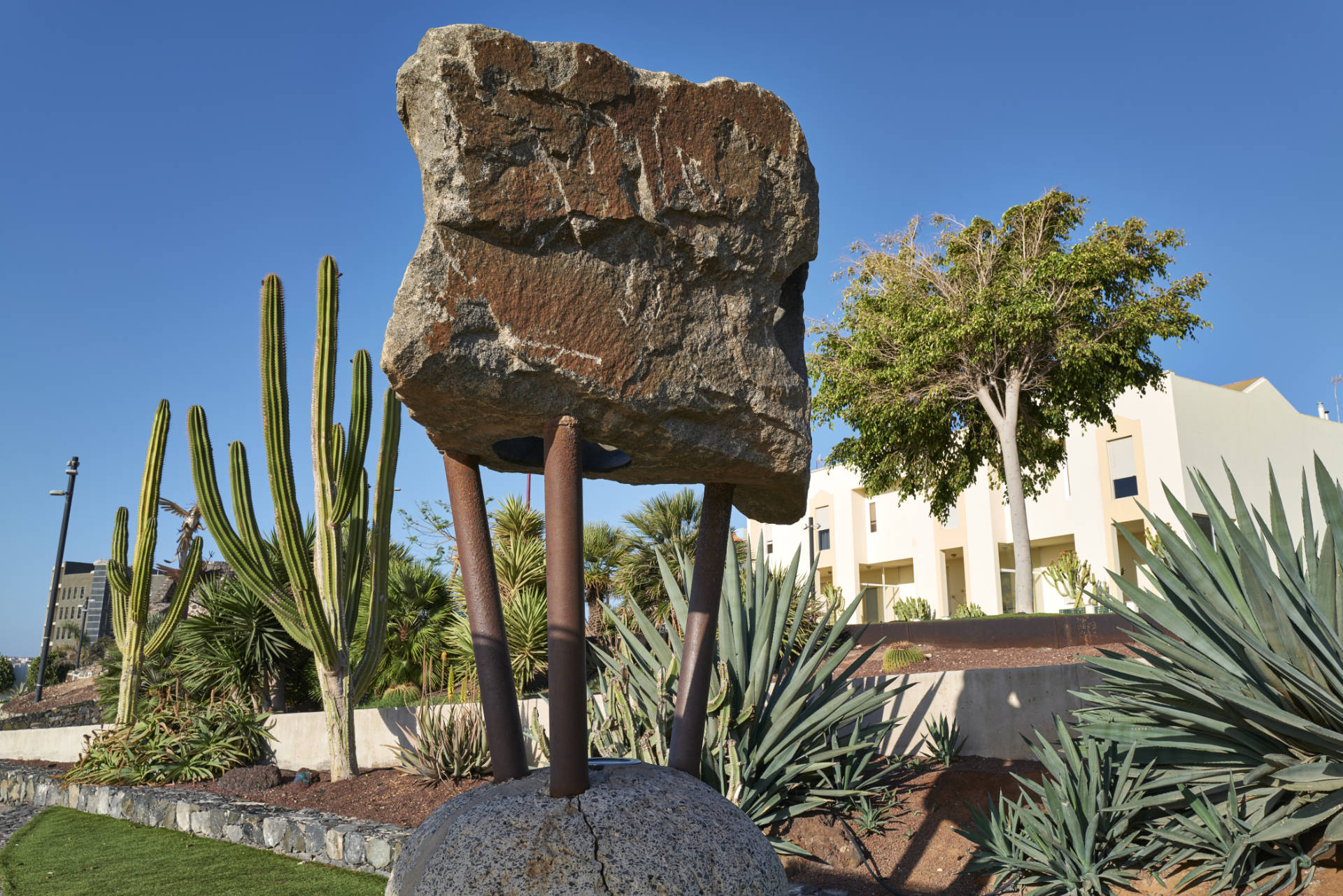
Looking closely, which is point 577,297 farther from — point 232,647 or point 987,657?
point 232,647

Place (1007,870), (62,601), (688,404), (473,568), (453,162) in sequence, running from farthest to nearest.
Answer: (62,601) → (1007,870) → (473,568) → (688,404) → (453,162)

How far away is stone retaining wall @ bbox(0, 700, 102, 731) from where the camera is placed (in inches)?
710

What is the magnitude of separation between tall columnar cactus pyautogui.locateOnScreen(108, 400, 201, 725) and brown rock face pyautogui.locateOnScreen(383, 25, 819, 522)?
35.1ft

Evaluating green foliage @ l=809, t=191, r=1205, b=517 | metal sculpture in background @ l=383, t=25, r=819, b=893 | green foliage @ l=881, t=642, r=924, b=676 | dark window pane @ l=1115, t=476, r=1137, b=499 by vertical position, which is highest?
green foliage @ l=809, t=191, r=1205, b=517

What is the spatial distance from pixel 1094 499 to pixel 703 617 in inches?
1014

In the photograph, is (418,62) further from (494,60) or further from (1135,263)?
(1135,263)

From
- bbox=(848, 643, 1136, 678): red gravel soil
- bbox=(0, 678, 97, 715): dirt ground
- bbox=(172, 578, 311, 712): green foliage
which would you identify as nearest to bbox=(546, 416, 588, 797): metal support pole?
bbox=(848, 643, 1136, 678): red gravel soil

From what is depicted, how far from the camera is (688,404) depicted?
11.4 feet

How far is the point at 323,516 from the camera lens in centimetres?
954

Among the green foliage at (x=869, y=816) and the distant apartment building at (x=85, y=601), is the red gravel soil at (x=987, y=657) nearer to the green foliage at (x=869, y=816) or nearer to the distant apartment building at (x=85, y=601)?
the green foliage at (x=869, y=816)

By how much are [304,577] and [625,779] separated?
7.01 meters

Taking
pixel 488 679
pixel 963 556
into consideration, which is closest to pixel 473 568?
pixel 488 679

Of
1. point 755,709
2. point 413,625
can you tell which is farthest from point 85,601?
point 755,709

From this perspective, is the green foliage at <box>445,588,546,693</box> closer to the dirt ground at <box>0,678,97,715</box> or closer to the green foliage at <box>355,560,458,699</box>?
the green foliage at <box>355,560,458,699</box>
